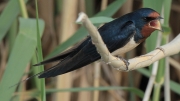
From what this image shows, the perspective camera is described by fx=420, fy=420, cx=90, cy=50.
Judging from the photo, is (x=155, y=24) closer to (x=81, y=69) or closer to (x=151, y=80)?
(x=151, y=80)

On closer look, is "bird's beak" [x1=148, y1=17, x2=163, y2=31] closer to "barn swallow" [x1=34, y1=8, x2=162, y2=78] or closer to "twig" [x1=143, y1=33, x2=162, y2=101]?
"barn swallow" [x1=34, y1=8, x2=162, y2=78]

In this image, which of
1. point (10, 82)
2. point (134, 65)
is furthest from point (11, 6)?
point (134, 65)

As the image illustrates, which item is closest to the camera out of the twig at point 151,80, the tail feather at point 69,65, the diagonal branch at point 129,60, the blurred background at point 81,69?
the diagonal branch at point 129,60

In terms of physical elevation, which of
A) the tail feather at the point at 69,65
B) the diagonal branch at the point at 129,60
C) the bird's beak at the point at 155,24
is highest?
the bird's beak at the point at 155,24

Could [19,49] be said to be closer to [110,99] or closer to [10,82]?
[10,82]

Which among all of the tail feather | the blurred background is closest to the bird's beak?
the tail feather

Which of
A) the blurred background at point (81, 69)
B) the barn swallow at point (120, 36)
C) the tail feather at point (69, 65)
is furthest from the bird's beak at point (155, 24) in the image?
the blurred background at point (81, 69)

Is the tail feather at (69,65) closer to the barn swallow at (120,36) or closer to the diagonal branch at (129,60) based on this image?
the barn swallow at (120,36)

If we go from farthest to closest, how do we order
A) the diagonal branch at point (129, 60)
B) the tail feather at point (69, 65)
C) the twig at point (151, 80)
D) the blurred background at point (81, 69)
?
the blurred background at point (81, 69)
the twig at point (151, 80)
the tail feather at point (69, 65)
the diagonal branch at point (129, 60)
